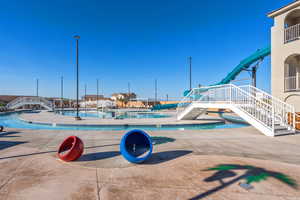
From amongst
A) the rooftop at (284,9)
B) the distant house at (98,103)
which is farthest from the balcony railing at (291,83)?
the distant house at (98,103)

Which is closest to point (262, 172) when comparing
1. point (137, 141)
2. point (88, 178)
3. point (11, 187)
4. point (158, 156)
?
point (158, 156)

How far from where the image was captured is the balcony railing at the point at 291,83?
11859 mm

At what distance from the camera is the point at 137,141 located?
17.8ft

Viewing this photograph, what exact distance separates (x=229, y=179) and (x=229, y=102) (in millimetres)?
7677

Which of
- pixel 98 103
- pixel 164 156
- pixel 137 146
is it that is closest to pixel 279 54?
pixel 164 156

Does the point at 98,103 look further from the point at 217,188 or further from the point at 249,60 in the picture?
the point at 217,188

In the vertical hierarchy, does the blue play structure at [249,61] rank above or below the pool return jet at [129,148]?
above

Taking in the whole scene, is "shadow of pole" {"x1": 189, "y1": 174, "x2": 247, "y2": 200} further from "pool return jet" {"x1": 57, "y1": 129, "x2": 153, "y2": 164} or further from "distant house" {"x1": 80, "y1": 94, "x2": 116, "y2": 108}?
"distant house" {"x1": 80, "y1": 94, "x2": 116, "y2": 108}

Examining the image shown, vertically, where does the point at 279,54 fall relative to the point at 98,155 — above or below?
above

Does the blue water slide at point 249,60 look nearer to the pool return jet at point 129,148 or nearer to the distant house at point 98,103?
the pool return jet at point 129,148

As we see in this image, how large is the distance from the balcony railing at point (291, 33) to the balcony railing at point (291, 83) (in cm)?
281

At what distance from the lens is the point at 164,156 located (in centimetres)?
489

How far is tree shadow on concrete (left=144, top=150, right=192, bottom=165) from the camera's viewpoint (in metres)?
4.46

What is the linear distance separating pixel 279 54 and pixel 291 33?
71.0 inches
